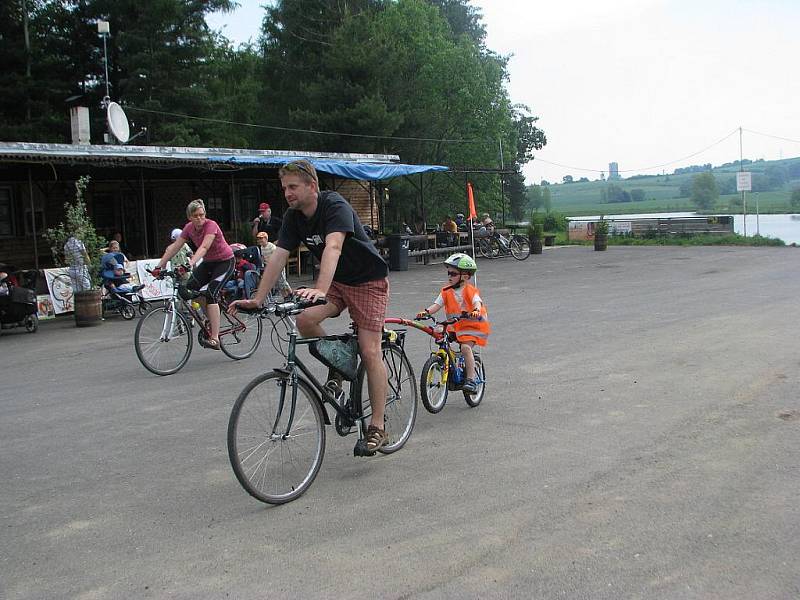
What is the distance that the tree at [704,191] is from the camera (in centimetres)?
8706

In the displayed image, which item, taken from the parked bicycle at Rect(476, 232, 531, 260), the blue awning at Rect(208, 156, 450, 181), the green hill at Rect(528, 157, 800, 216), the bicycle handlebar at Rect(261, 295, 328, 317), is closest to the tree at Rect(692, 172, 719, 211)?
the green hill at Rect(528, 157, 800, 216)

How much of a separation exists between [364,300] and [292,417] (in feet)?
2.95

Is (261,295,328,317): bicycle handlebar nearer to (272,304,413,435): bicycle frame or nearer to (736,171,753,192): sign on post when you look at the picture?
(272,304,413,435): bicycle frame

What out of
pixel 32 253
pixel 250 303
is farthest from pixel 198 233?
pixel 32 253

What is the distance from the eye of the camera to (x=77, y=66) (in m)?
38.8

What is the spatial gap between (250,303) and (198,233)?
210 inches

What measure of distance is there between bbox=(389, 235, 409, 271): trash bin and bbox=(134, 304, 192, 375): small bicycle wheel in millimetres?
15861

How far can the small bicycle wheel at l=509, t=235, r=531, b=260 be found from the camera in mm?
29284

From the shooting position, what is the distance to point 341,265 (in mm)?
5492

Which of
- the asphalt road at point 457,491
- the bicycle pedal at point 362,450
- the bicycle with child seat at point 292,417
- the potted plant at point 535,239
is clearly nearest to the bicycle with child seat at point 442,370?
the asphalt road at point 457,491

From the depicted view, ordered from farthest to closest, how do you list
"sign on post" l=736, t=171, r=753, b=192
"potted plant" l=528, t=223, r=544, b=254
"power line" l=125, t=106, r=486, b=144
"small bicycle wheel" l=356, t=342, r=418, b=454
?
"power line" l=125, t=106, r=486, b=144
"sign on post" l=736, t=171, r=753, b=192
"potted plant" l=528, t=223, r=544, b=254
"small bicycle wheel" l=356, t=342, r=418, b=454

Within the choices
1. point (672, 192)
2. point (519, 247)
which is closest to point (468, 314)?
point (519, 247)

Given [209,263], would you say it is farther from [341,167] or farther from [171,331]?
[341,167]

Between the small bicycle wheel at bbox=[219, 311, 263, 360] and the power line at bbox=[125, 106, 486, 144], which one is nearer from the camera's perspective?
the small bicycle wheel at bbox=[219, 311, 263, 360]
